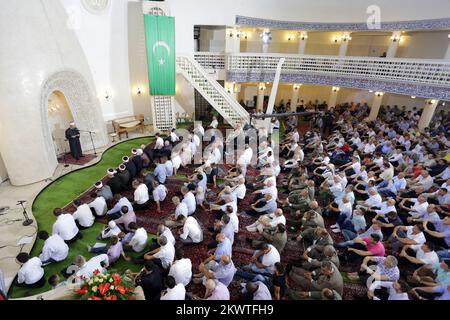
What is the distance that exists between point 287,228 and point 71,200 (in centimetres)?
662

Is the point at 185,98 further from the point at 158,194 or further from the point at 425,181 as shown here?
the point at 425,181

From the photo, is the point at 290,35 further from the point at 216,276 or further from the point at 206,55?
the point at 216,276

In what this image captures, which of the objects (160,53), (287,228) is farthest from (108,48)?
(287,228)

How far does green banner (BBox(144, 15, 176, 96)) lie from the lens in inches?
457

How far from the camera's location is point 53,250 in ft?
18.9

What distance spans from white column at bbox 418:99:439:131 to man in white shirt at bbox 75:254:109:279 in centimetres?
1495

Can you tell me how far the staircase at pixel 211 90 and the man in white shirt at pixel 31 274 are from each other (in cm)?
1042

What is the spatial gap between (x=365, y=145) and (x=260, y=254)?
8.04 meters

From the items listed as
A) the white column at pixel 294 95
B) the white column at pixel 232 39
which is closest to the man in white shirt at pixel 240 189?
the white column at pixel 232 39

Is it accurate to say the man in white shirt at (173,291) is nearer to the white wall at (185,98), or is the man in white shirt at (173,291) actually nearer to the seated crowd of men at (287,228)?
the seated crowd of men at (287,228)

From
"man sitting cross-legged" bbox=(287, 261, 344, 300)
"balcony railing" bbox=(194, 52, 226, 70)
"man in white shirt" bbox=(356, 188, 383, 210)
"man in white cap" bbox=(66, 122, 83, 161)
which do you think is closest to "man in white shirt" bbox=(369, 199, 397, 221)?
"man in white shirt" bbox=(356, 188, 383, 210)

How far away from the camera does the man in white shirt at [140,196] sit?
24.5ft

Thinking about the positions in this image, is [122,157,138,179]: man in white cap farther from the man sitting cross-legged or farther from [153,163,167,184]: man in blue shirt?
the man sitting cross-legged
